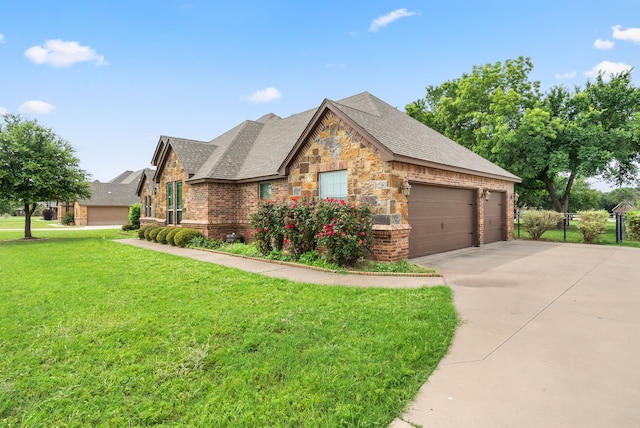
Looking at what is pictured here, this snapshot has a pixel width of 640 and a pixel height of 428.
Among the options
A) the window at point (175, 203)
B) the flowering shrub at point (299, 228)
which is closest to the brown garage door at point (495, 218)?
the flowering shrub at point (299, 228)

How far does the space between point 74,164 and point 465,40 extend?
21571 millimetres

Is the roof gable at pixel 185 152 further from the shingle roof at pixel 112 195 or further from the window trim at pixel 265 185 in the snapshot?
the shingle roof at pixel 112 195

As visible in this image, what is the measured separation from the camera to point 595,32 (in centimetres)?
1359

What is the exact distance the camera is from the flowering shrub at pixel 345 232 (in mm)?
8234

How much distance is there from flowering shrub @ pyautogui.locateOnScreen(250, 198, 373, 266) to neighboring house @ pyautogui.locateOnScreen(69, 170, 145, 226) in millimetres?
31654

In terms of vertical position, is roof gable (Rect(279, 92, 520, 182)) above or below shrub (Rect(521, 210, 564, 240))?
above

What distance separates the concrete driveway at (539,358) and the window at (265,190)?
864 centimetres

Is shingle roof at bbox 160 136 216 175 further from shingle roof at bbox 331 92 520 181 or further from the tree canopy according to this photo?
the tree canopy

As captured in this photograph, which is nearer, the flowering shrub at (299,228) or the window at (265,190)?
the flowering shrub at (299,228)

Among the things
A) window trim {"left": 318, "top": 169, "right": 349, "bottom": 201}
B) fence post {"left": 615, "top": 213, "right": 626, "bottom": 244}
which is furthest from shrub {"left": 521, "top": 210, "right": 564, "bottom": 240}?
window trim {"left": 318, "top": 169, "right": 349, "bottom": 201}

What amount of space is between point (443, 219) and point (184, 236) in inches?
421

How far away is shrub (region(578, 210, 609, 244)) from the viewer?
14680 millimetres

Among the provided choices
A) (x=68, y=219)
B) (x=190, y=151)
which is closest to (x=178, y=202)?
(x=190, y=151)

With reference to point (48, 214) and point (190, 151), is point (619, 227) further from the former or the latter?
point (48, 214)
